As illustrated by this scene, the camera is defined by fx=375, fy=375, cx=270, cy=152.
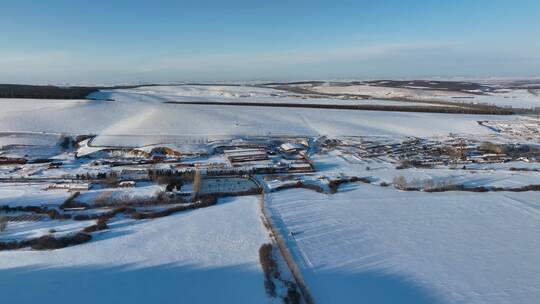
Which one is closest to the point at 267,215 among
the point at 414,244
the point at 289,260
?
the point at 289,260

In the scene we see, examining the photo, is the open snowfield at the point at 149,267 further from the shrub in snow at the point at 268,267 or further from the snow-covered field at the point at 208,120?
the snow-covered field at the point at 208,120

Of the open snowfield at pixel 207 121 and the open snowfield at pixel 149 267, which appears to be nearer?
the open snowfield at pixel 149 267

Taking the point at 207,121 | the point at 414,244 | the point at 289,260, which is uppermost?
→ the point at 207,121

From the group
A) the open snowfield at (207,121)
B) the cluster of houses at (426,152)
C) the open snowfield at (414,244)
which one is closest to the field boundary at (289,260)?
the open snowfield at (414,244)

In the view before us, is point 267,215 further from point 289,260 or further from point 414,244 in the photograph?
point 414,244

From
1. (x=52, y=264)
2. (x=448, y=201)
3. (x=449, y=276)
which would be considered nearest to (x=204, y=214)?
(x=52, y=264)
